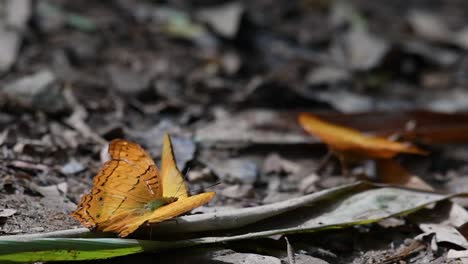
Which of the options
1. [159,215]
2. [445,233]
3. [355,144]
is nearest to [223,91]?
[355,144]

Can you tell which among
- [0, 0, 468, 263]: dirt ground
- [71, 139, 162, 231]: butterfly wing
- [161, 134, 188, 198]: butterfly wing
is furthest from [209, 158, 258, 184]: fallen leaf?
[71, 139, 162, 231]: butterfly wing

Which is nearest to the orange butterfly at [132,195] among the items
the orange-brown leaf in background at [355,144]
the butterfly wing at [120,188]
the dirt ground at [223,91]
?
the butterfly wing at [120,188]

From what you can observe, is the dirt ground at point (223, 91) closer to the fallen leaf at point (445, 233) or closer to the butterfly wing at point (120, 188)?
the fallen leaf at point (445, 233)

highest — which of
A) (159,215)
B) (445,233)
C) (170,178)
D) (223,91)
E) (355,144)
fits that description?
(223,91)

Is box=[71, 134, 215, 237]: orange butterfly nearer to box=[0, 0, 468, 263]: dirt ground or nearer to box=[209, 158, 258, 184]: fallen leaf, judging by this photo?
box=[0, 0, 468, 263]: dirt ground

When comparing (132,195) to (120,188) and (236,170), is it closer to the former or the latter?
(120,188)

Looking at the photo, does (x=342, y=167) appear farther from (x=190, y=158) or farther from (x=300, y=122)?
(x=190, y=158)
